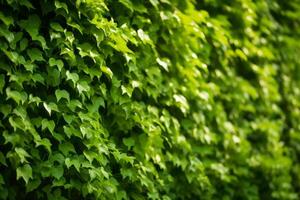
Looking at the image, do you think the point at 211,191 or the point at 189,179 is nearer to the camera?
the point at 189,179

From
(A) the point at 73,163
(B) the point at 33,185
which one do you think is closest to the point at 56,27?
(A) the point at 73,163

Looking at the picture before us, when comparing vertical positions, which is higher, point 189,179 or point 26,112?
point 26,112

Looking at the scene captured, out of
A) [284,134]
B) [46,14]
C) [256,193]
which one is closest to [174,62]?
[46,14]

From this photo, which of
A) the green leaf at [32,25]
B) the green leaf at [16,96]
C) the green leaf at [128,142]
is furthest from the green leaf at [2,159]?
the green leaf at [128,142]

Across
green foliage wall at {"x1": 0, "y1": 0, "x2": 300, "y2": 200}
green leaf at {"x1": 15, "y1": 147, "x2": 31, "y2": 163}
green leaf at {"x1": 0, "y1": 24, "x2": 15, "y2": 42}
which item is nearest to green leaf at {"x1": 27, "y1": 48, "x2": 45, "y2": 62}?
green foliage wall at {"x1": 0, "y1": 0, "x2": 300, "y2": 200}

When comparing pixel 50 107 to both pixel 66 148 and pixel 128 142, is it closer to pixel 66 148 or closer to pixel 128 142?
pixel 66 148

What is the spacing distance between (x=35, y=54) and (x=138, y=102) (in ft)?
2.57

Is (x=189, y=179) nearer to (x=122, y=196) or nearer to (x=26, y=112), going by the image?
(x=122, y=196)

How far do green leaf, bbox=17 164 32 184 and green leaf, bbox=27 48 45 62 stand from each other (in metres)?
0.54

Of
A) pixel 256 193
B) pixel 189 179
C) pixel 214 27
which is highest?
pixel 214 27

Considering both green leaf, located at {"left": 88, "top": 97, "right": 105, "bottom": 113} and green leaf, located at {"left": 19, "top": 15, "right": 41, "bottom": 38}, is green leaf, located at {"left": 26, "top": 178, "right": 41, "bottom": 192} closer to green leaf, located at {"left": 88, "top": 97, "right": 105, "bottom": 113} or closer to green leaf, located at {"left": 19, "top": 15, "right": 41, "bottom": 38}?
green leaf, located at {"left": 88, "top": 97, "right": 105, "bottom": 113}

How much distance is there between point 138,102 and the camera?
10.4ft

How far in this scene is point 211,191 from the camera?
3.70 m

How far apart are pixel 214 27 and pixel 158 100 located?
30.2 inches
